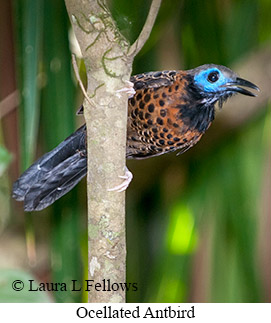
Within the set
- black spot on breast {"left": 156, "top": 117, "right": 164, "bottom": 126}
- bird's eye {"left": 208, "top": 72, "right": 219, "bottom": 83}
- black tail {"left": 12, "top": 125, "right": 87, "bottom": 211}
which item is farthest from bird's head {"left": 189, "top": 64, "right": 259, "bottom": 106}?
black tail {"left": 12, "top": 125, "right": 87, "bottom": 211}

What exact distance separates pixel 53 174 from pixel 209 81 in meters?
0.43

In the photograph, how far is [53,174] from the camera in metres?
1.24

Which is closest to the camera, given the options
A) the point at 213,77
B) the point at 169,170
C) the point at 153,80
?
the point at 213,77

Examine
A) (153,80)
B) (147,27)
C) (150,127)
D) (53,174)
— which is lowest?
(53,174)

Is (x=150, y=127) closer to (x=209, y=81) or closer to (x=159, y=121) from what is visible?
(x=159, y=121)

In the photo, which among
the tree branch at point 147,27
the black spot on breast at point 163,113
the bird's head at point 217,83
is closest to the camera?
the tree branch at point 147,27

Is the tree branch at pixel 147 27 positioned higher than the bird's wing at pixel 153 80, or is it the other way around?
the tree branch at pixel 147 27

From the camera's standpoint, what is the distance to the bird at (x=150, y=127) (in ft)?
3.90

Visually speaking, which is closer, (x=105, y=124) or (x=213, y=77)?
(x=105, y=124)

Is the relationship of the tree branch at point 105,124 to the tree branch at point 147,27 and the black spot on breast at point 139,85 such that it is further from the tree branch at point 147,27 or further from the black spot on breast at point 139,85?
the black spot on breast at point 139,85

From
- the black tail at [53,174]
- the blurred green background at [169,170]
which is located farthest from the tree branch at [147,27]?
the black tail at [53,174]

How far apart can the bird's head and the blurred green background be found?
74 millimetres

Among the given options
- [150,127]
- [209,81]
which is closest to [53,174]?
[150,127]

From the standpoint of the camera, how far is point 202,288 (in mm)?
1749
